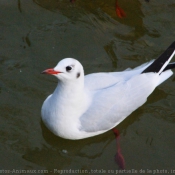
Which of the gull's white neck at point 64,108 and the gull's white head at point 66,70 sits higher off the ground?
the gull's white head at point 66,70

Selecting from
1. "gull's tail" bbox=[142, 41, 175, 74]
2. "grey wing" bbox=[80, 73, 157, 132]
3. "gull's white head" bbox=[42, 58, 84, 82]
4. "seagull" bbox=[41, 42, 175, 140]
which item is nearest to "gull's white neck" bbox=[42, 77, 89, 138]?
"seagull" bbox=[41, 42, 175, 140]

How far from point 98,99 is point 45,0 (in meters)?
2.87

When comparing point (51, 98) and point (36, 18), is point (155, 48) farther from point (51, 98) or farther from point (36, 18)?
point (51, 98)

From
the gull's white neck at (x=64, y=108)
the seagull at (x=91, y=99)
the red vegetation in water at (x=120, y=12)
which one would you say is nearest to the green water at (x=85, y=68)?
the red vegetation in water at (x=120, y=12)

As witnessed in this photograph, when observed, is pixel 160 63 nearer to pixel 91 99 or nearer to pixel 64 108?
pixel 91 99

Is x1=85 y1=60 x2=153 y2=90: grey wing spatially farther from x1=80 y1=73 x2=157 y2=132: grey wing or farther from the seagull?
x1=80 y1=73 x2=157 y2=132: grey wing

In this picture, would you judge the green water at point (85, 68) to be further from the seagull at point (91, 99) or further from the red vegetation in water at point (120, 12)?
the seagull at point (91, 99)

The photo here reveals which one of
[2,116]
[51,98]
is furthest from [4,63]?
[51,98]

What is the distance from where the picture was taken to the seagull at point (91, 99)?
4844 millimetres

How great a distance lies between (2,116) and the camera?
5652 mm

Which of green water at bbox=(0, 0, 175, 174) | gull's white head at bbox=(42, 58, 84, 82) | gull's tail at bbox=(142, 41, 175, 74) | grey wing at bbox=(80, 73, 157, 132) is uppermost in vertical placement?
gull's white head at bbox=(42, 58, 84, 82)

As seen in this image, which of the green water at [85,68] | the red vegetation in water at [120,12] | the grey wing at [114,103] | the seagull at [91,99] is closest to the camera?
the seagull at [91,99]

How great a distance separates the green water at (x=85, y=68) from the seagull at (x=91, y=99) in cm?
31

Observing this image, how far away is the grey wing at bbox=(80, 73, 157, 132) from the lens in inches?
203
